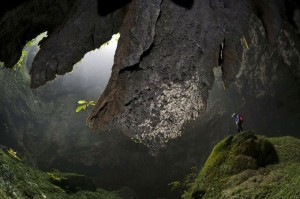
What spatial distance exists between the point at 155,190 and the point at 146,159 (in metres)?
2.12

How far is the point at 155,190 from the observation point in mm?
17297

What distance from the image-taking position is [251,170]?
5.39 metres

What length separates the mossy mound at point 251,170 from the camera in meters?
4.42

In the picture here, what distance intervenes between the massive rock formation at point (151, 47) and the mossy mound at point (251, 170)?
2.18 m

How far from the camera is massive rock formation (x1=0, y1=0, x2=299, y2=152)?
2.65 meters

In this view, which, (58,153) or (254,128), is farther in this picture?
(58,153)

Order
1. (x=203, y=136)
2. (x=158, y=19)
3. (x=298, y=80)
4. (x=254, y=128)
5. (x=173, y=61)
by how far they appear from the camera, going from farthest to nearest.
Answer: (x=203, y=136) < (x=254, y=128) < (x=298, y=80) < (x=158, y=19) < (x=173, y=61)

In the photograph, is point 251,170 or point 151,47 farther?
point 251,170

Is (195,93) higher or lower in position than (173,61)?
lower

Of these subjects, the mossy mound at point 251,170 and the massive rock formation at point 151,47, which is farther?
the mossy mound at point 251,170

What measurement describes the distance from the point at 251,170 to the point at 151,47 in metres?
3.65

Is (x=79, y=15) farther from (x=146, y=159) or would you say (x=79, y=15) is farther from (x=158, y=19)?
(x=146, y=159)

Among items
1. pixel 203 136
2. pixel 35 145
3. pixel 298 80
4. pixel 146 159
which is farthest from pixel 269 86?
pixel 35 145

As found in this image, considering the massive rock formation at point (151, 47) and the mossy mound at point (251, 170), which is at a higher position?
the massive rock formation at point (151, 47)
